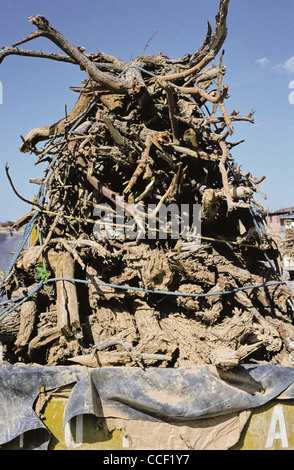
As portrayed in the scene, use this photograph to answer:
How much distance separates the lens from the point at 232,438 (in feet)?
8.20

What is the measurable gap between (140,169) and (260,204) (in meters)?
1.06

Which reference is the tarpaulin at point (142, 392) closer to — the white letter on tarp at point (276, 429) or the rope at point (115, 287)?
the white letter on tarp at point (276, 429)

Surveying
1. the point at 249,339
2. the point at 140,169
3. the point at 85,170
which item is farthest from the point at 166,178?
the point at 249,339

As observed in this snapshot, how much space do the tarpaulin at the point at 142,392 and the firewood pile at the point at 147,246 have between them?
0.43ft

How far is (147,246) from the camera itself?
318 cm

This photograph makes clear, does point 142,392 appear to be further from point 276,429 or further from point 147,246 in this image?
point 147,246

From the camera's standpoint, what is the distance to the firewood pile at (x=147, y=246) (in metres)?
2.85

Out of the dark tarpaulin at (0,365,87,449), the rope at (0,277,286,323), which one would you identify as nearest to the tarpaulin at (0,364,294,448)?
the dark tarpaulin at (0,365,87,449)

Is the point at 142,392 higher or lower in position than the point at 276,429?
higher

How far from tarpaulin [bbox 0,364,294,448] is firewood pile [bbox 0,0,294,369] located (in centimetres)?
13

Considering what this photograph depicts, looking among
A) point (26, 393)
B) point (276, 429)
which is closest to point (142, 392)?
point (26, 393)

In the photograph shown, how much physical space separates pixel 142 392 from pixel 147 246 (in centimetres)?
117

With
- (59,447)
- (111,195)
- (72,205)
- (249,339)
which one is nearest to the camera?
(59,447)

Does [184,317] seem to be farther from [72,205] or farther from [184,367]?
[72,205]
